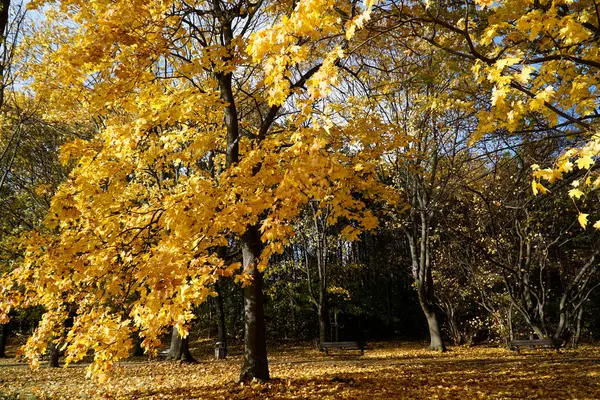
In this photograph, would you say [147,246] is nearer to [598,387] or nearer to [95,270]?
[95,270]

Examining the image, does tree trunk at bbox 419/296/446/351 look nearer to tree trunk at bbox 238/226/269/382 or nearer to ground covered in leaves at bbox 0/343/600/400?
ground covered in leaves at bbox 0/343/600/400

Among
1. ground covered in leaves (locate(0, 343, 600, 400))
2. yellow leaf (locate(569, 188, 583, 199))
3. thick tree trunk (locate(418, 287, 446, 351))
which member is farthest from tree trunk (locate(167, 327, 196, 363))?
yellow leaf (locate(569, 188, 583, 199))

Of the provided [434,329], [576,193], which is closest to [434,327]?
[434,329]

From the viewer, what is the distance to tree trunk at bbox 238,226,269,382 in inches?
308

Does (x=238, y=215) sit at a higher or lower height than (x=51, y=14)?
lower

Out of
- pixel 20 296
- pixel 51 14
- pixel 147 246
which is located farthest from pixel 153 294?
pixel 51 14

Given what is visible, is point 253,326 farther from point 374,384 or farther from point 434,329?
point 434,329

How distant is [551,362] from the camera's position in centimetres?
1004

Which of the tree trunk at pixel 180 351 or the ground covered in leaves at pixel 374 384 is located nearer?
the ground covered in leaves at pixel 374 384

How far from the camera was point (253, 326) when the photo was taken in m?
8.05

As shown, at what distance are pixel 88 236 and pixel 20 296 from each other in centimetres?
112

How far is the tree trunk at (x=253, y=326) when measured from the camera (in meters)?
7.82

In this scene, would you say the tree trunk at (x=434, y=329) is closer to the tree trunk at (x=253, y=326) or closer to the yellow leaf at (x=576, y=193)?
the tree trunk at (x=253, y=326)

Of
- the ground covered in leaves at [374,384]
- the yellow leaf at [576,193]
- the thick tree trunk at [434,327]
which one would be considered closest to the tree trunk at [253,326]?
the ground covered in leaves at [374,384]
